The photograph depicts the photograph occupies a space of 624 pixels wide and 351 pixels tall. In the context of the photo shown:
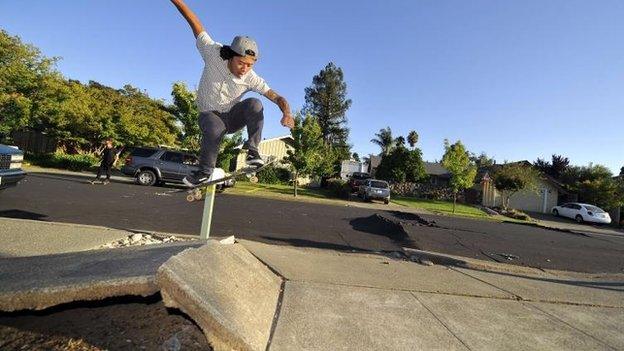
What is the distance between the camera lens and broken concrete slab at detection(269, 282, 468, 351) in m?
2.70

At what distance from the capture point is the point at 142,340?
2355 millimetres

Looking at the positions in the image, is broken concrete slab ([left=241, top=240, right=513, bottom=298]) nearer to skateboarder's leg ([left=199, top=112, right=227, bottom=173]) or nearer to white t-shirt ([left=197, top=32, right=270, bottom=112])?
skateboarder's leg ([left=199, top=112, right=227, bottom=173])

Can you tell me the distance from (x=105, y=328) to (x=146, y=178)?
18265mm

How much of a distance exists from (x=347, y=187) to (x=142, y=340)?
28.6m

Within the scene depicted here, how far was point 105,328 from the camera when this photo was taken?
2.46m

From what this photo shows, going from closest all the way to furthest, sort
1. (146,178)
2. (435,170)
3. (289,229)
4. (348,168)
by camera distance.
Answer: (289,229), (146,178), (348,168), (435,170)

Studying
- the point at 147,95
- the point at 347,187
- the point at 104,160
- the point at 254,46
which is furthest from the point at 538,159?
the point at 254,46

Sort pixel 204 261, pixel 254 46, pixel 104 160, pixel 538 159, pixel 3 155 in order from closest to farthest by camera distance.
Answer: pixel 204 261 → pixel 254 46 → pixel 3 155 → pixel 104 160 → pixel 538 159

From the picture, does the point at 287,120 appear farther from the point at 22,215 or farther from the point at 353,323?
the point at 22,215

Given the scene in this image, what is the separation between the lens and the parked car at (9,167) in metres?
7.36

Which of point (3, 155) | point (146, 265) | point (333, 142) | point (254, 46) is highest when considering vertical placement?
point (333, 142)

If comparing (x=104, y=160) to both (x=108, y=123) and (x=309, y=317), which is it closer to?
(x=108, y=123)

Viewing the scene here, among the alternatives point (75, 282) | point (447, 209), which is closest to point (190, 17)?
point (75, 282)

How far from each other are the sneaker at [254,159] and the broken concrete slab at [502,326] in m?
2.23
